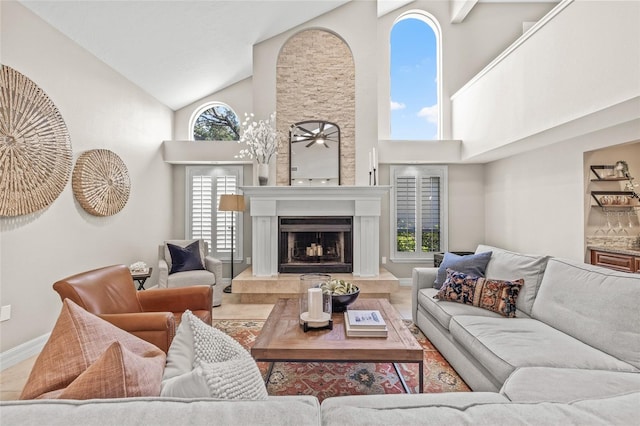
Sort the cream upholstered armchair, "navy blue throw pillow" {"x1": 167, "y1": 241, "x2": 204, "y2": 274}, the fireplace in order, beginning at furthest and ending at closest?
the fireplace, "navy blue throw pillow" {"x1": 167, "y1": 241, "x2": 204, "y2": 274}, the cream upholstered armchair

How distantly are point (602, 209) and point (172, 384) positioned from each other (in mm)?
4503

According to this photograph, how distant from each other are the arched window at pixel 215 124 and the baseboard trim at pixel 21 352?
380 cm

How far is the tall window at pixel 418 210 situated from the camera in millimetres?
5430

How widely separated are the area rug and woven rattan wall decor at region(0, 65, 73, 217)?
239 cm

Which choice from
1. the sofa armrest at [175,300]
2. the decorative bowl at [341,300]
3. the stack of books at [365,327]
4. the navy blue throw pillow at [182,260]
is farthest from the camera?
the navy blue throw pillow at [182,260]

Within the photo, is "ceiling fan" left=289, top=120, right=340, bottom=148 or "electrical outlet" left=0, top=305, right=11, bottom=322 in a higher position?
"ceiling fan" left=289, top=120, right=340, bottom=148

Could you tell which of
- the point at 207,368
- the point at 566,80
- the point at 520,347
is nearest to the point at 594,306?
the point at 520,347

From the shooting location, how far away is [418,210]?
5.46 metres

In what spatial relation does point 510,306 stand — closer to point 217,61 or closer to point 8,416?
point 8,416

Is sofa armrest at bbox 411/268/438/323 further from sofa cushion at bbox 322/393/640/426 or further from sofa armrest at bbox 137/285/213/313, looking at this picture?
sofa cushion at bbox 322/393/640/426

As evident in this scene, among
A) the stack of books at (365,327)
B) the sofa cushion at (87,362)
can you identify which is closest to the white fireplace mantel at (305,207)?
the stack of books at (365,327)

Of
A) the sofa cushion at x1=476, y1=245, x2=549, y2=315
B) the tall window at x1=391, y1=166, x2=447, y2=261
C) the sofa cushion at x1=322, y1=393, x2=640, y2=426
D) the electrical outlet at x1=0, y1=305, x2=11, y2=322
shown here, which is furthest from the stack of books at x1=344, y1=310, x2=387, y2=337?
the tall window at x1=391, y1=166, x2=447, y2=261

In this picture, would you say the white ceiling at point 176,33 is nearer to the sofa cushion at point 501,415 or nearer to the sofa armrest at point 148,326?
the sofa armrest at point 148,326

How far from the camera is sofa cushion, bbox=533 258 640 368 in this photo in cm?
174
